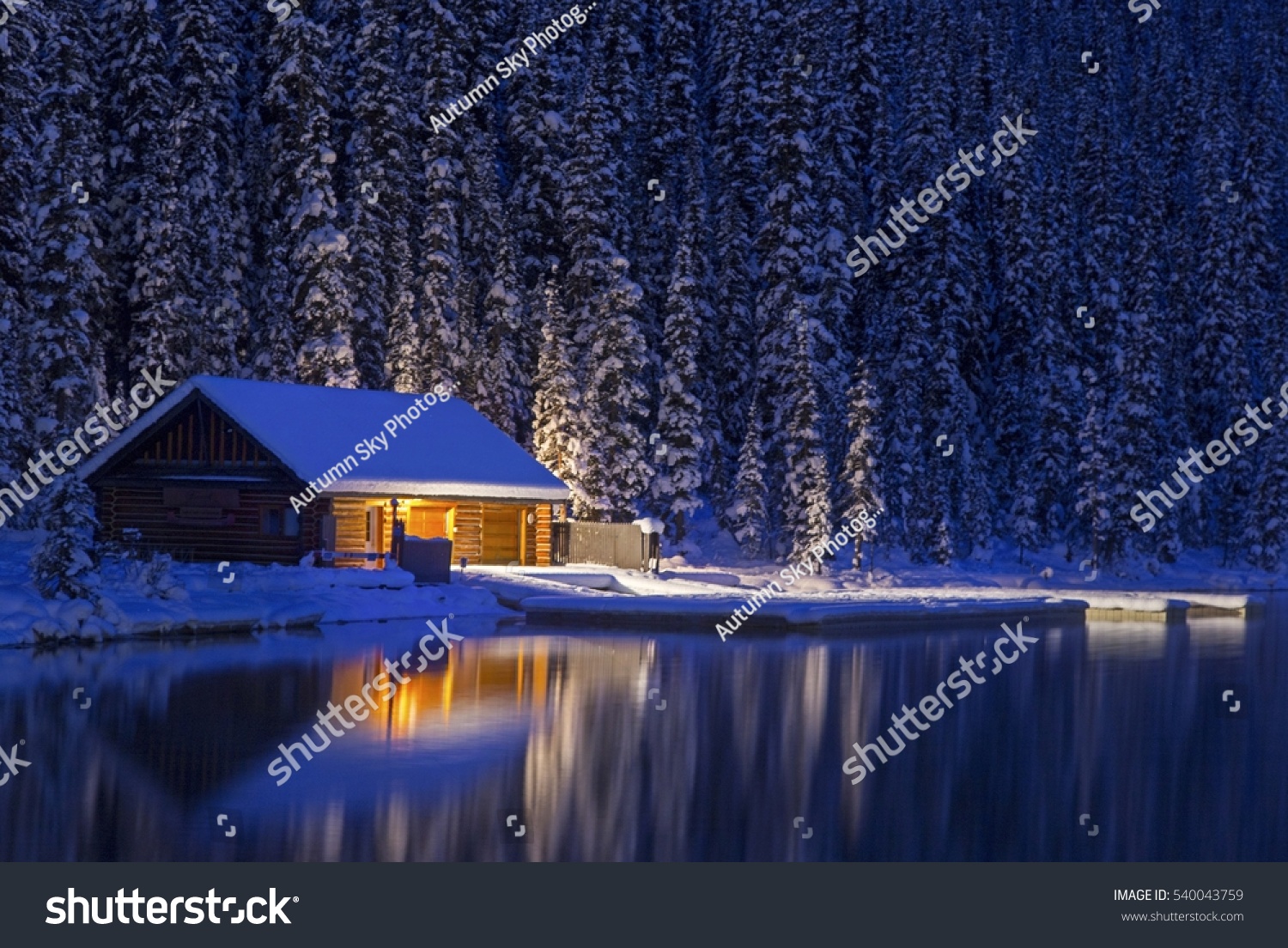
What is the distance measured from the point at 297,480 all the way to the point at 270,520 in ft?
8.26

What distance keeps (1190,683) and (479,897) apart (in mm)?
18458

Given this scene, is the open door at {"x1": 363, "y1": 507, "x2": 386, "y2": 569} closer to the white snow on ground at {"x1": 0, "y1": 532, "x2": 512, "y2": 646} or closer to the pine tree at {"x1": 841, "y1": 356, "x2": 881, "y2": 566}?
the white snow on ground at {"x1": 0, "y1": 532, "x2": 512, "y2": 646}

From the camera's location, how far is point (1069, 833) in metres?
13.7

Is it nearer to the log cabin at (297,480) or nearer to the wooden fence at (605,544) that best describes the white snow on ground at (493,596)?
the wooden fence at (605,544)

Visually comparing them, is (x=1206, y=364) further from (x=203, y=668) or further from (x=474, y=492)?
(x=203, y=668)

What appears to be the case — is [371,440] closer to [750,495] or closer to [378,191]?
[750,495]

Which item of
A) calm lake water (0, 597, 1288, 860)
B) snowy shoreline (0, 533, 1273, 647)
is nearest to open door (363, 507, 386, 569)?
snowy shoreline (0, 533, 1273, 647)

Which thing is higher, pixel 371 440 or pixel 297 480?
pixel 371 440

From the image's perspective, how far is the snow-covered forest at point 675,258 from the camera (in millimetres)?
57500

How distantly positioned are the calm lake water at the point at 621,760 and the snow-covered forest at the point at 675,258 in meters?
28.2

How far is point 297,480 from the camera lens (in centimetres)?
4278

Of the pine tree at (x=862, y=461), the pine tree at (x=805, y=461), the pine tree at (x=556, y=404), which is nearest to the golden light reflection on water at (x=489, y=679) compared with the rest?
the pine tree at (x=805, y=461)

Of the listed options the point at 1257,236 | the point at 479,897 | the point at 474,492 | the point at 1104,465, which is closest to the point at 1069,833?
the point at 479,897

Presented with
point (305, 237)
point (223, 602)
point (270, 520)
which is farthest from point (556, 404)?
point (223, 602)
